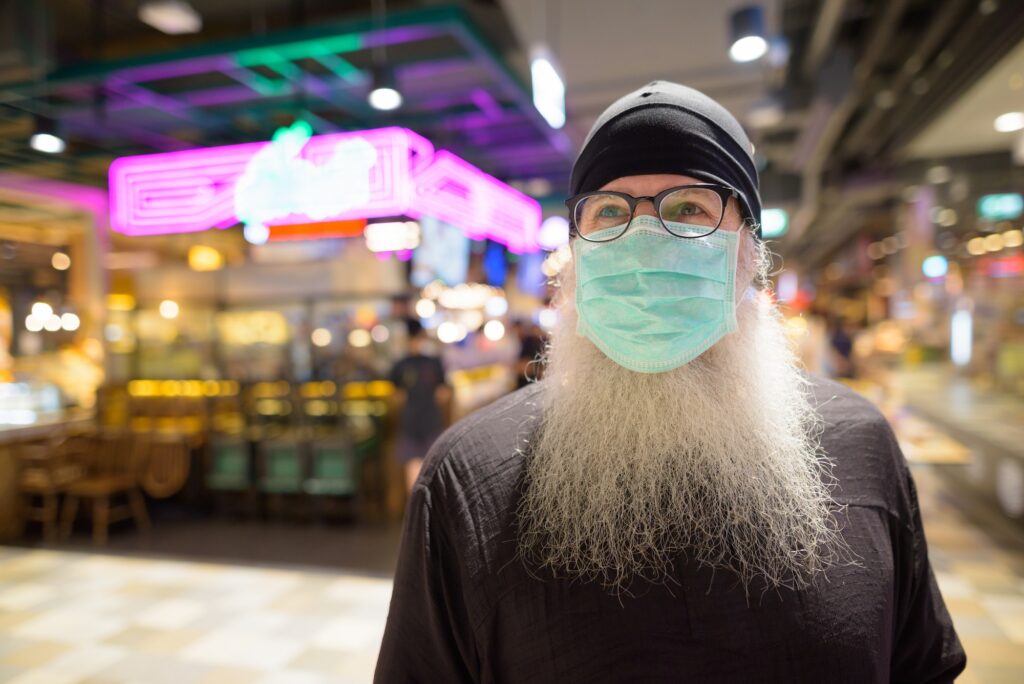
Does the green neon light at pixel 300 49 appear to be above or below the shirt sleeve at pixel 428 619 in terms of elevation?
above

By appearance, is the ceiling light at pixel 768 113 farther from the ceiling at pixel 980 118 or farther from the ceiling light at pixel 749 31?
the ceiling light at pixel 749 31

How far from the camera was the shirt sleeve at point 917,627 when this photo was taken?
0.99 metres

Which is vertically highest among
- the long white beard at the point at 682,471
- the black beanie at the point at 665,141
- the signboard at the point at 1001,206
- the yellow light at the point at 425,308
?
the signboard at the point at 1001,206

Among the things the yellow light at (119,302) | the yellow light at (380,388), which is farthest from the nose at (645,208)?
the yellow light at (119,302)

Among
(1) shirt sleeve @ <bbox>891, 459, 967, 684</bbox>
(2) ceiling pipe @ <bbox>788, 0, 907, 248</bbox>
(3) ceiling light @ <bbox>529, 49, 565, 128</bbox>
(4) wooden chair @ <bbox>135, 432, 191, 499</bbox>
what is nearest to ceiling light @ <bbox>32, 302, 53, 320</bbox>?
(4) wooden chair @ <bbox>135, 432, 191, 499</bbox>

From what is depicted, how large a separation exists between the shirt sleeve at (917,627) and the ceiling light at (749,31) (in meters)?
3.98

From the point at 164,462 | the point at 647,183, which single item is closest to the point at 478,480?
the point at 647,183

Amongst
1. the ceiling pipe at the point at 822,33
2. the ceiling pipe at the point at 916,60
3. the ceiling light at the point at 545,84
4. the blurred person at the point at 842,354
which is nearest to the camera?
the ceiling light at the point at 545,84

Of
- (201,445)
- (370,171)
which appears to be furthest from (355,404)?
(370,171)

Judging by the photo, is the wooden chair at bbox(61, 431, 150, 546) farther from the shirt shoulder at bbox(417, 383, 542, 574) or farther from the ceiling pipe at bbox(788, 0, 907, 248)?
the ceiling pipe at bbox(788, 0, 907, 248)

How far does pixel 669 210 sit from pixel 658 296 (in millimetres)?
144

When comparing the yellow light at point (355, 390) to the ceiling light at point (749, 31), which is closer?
the ceiling light at point (749, 31)

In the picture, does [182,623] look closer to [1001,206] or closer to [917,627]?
[917,627]

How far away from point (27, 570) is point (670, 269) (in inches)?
223
